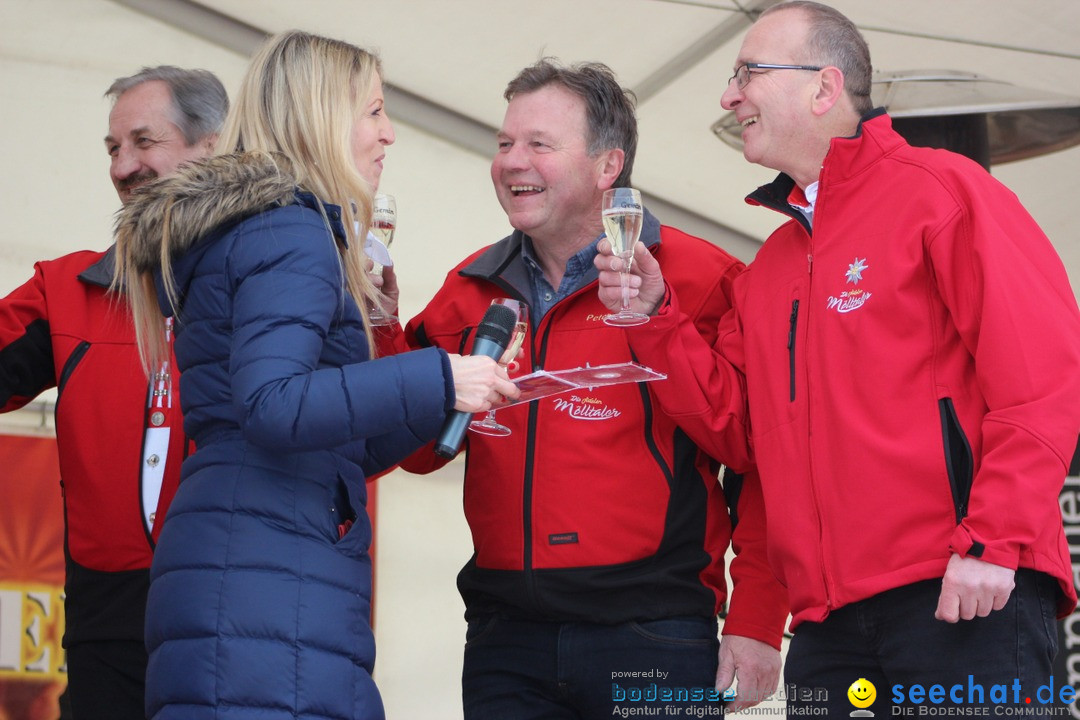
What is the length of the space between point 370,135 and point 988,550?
4.18 feet

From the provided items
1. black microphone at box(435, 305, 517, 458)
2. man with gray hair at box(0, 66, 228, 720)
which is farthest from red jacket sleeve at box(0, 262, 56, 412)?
black microphone at box(435, 305, 517, 458)

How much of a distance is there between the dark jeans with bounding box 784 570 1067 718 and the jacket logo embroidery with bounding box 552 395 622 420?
653mm

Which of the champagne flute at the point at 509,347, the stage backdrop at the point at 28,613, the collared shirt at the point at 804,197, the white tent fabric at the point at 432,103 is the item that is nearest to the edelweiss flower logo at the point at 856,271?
the collared shirt at the point at 804,197

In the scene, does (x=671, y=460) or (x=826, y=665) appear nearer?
(x=826, y=665)

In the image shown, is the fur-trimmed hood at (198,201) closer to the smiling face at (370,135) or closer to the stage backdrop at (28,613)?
the smiling face at (370,135)

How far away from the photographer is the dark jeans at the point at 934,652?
6.56 ft

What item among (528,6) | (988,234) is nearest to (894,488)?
(988,234)

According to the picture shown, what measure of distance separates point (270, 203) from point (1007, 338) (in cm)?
121

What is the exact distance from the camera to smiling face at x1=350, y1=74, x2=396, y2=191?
2281 mm

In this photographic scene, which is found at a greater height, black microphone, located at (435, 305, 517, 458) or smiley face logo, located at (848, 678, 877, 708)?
black microphone, located at (435, 305, 517, 458)

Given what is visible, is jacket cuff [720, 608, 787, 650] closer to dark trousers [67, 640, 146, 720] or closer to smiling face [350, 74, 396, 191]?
smiling face [350, 74, 396, 191]

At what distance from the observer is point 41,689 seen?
4.02 metres

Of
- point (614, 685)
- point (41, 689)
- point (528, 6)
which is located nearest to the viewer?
point (614, 685)

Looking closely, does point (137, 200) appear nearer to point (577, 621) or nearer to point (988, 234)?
point (577, 621)
